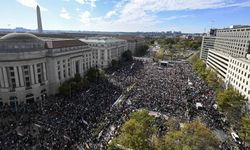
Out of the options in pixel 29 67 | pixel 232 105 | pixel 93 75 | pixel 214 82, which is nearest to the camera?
pixel 232 105

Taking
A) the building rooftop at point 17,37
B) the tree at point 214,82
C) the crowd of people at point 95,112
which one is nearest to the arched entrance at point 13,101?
the crowd of people at point 95,112

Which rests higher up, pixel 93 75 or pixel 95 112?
pixel 93 75

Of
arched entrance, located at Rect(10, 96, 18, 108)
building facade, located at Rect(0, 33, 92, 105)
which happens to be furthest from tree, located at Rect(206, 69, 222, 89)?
arched entrance, located at Rect(10, 96, 18, 108)

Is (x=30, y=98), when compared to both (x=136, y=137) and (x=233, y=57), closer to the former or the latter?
(x=136, y=137)

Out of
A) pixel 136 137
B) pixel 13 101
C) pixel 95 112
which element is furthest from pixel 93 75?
pixel 136 137

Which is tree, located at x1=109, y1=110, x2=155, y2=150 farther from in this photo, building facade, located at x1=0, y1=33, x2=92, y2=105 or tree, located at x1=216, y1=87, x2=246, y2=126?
building facade, located at x1=0, y1=33, x2=92, y2=105

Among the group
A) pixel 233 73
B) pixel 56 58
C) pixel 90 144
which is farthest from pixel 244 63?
pixel 56 58

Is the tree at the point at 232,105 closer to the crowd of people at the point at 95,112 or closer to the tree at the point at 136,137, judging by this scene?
the crowd of people at the point at 95,112
